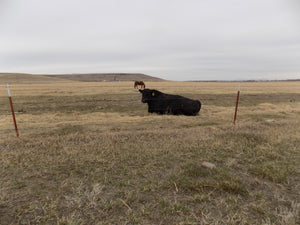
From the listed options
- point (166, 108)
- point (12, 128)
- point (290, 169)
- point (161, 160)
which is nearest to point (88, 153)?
point (161, 160)

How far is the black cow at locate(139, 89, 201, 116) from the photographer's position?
10.3 meters

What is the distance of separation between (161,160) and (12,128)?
22.0 ft

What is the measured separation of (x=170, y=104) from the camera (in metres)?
Result: 10.6

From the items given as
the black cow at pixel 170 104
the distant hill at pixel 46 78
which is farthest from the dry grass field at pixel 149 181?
the distant hill at pixel 46 78

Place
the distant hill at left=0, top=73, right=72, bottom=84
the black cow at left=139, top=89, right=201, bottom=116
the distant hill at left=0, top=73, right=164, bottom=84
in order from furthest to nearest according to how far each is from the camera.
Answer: the distant hill at left=0, top=73, right=164, bottom=84, the distant hill at left=0, top=73, right=72, bottom=84, the black cow at left=139, top=89, right=201, bottom=116

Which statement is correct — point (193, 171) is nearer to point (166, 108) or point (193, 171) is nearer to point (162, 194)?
point (162, 194)

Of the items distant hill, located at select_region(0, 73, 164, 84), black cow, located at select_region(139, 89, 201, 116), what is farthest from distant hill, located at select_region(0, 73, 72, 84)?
black cow, located at select_region(139, 89, 201, 116)

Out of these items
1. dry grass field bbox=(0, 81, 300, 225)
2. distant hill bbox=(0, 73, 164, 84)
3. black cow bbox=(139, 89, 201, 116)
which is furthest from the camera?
distant hill bbox=(0, 73, 164, 84)

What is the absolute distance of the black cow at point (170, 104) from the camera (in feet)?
33.8

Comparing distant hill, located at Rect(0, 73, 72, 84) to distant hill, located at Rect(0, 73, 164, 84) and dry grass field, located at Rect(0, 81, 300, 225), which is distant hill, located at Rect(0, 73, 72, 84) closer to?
distant hill, located at Rect(0, 73, 164, 84)

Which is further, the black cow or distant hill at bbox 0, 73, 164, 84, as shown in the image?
distant hill at bbox 0, 73, 164, 84

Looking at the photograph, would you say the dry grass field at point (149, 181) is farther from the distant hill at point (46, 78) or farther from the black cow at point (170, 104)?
the distant hill at point (46, 78)

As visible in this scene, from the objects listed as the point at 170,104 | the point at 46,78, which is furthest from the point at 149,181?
the point at 46,78

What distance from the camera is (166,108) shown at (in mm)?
10602
